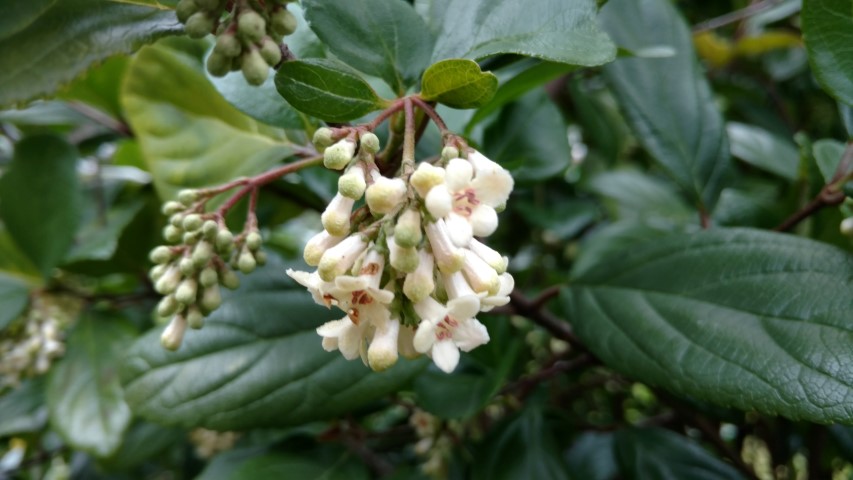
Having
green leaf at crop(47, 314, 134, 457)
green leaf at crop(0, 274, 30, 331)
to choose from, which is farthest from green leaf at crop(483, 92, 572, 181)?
green leaf at crop(0, 274, 30, 331)

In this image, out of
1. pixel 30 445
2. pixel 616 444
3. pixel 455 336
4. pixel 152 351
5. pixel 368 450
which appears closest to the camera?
pixel 455 336

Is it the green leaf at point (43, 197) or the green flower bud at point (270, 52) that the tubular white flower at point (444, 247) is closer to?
the green flower bud at point (270, 52)

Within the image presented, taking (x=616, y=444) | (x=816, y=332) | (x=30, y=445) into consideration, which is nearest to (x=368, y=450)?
(x=616, y=444)

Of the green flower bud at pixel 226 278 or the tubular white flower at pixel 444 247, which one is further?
the green flower bud at pixel 226 278

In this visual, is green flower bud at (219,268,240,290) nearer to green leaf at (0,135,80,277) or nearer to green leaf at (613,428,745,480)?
green leaf at (0,135,80,277)

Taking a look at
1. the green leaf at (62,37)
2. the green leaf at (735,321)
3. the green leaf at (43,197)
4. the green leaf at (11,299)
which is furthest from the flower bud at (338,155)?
the green leaf at (11,299)

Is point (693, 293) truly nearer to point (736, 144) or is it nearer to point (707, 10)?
point (736, 144)

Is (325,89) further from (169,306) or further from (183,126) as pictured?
(183,126)

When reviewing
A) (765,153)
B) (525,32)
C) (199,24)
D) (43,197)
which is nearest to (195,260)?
(199,24)
